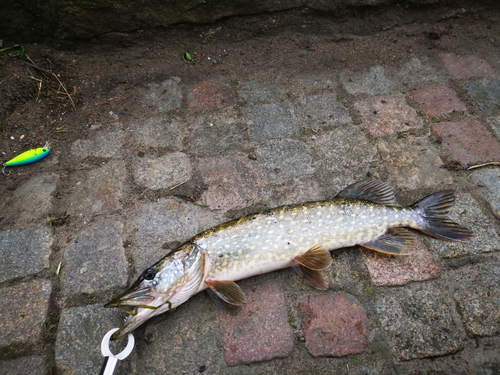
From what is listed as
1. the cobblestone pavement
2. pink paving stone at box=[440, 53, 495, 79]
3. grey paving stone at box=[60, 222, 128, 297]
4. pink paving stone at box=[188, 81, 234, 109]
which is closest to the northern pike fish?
the cobblestone pavement

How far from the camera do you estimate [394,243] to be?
2.80 meters

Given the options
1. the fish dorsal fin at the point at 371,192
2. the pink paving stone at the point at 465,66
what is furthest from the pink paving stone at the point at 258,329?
the pink paving stone at the point at 465,66

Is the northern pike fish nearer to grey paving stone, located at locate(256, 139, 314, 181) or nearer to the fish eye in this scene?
the fish eye

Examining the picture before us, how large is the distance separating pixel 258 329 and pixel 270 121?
77.2 inches

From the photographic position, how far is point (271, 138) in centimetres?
364

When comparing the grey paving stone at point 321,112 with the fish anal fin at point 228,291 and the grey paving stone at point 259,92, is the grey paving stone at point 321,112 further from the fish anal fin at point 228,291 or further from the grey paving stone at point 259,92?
the fish anal fin at point 228,291

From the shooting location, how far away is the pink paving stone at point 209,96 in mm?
3959

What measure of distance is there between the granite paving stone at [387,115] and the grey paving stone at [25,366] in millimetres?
3052

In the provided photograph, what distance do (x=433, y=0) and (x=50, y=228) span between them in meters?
4.52

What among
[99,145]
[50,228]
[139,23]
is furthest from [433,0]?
[50,228]

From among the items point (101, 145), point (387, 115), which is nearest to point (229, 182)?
point (101, 145)

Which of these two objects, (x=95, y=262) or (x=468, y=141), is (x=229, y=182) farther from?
(x=468, y=141)

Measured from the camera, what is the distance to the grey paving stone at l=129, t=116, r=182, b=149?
11.9ft

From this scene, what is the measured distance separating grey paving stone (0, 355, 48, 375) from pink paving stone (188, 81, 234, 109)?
248cm
